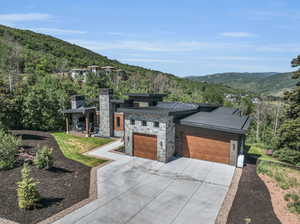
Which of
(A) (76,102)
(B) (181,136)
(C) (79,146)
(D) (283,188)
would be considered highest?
(A) (76,102)

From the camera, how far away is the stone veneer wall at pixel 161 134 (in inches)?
588

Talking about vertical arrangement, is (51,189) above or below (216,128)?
below

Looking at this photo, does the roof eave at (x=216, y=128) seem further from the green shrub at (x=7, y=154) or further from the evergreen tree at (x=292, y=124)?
the green shrub at (x=7, y=154)

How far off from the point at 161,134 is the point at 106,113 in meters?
9.40

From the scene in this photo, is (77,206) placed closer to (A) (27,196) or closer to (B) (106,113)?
(A) (27,196)

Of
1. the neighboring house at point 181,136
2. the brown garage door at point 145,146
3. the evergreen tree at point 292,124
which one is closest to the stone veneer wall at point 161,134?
the neighboring house at point 181,136

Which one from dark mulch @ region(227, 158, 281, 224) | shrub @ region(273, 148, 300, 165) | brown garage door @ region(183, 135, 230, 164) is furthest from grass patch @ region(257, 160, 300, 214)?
shrub @ region(273, 148, 300, 165)

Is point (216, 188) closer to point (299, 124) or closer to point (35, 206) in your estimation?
point (35, 206)

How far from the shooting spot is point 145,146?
52.3ft

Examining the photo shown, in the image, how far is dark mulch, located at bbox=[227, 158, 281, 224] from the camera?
330 inches

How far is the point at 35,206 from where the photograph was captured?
877 centimetres

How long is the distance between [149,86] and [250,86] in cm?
13023

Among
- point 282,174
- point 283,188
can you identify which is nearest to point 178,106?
point 282,174

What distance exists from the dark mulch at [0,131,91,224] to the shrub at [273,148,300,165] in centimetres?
1617
